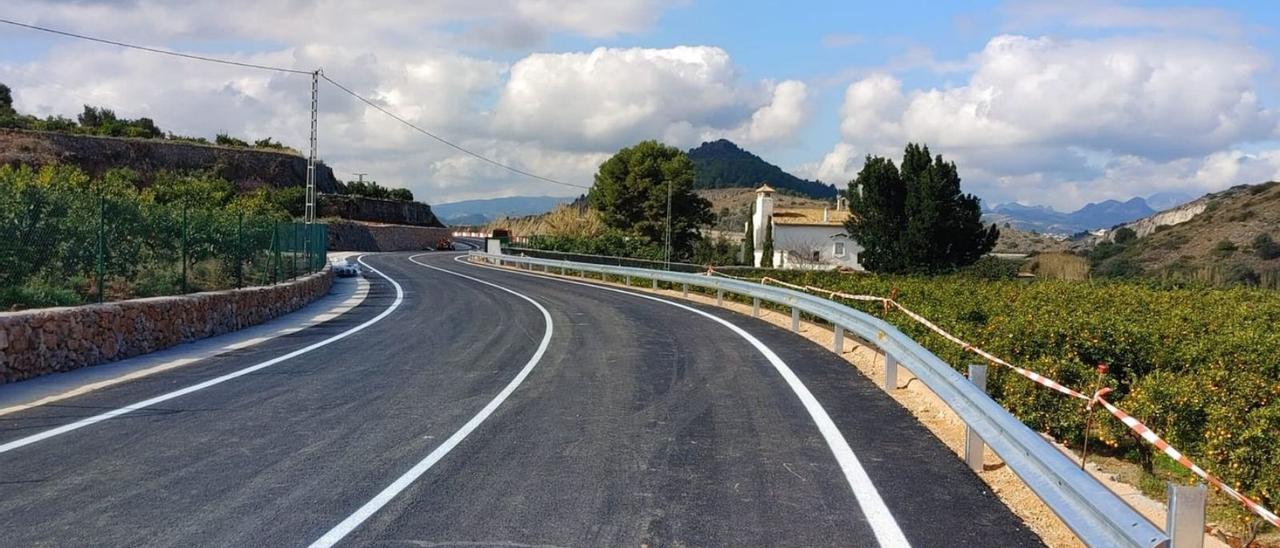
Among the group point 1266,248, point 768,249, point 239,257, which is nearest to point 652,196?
point 768,249

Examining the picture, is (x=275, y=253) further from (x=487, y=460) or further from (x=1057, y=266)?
(x=1057, y=266)

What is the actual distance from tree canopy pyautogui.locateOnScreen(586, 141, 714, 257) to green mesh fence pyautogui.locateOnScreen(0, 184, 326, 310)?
54226 mm

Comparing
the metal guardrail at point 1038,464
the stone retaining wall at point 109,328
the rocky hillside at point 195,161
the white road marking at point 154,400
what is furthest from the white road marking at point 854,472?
the rocky hillside at point 195,161

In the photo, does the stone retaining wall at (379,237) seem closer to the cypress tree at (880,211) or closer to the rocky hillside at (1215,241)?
the cypress tree at (880,211)

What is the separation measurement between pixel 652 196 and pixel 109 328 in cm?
6348

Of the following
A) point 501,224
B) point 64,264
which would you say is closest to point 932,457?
point 64,264

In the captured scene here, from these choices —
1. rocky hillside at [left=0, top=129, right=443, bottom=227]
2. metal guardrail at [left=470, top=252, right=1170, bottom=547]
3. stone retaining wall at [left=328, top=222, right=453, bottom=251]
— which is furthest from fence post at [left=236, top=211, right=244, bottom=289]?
stone retaining wall at [left=328, top=222, right=453, bottom=251]

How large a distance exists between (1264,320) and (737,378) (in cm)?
742

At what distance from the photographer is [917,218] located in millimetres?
51000

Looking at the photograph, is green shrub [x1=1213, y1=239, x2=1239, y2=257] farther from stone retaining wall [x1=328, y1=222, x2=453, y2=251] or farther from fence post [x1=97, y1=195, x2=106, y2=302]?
stone retaining wall [x1=328, y1=222, x2=453, y2=251]

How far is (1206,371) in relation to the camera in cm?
810

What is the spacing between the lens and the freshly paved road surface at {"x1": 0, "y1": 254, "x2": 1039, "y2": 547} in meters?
5.57

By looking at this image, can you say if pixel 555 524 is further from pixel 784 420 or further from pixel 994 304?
pixel 994 304

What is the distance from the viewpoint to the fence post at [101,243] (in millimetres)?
13148
